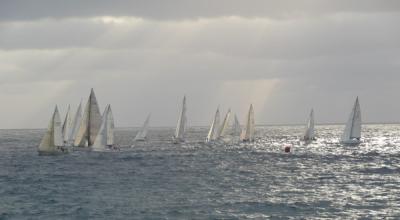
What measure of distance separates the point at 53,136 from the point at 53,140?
1.56m

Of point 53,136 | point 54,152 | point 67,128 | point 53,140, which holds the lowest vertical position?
point 54,152

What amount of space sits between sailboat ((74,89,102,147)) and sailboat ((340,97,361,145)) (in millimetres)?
53315

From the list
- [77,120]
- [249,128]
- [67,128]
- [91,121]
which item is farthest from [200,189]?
[249,128]

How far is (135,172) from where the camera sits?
68.2 m

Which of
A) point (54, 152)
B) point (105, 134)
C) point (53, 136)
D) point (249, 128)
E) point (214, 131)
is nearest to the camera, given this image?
point (53, 136)

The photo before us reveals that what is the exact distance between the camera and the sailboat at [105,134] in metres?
100

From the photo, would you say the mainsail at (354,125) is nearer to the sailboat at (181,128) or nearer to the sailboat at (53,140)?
the sailboat at (181,128)

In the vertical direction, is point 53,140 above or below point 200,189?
above

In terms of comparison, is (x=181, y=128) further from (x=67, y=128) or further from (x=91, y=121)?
(x=91, y=121)

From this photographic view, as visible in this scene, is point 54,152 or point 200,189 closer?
point 200,189

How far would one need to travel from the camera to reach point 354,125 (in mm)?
129125

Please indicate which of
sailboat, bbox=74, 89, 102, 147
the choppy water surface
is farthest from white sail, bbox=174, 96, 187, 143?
the choppy water surface

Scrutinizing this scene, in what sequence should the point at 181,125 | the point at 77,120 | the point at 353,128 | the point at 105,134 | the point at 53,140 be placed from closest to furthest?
1. the point at 53,140
2. the point at 105,134
3. the point at 77,120
4. the point at 353,128
5. the point at 181,125

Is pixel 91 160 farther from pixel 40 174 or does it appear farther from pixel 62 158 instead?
pixel 40 174
